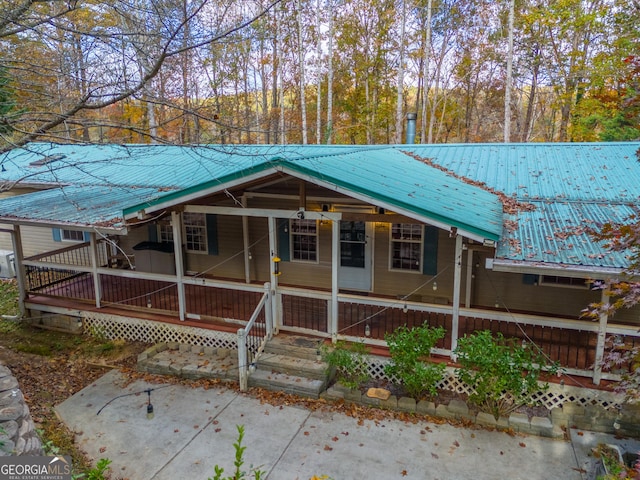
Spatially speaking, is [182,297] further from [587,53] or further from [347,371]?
[587,53]

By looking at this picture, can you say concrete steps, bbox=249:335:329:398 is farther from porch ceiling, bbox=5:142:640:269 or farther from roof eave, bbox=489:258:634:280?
roof eave, bbox=489:258:634:280

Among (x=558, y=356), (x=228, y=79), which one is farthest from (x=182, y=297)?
(x=228, y=79)

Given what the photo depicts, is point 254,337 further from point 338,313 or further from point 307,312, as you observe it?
point 338,313

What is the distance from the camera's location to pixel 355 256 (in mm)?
10609

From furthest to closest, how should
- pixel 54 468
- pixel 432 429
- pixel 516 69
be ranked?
1. pixel 516 69
2. pixel 432 429
3. pixel 54 468

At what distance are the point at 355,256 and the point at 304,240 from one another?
1.43 metres

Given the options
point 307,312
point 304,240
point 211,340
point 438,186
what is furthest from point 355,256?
point 211,340

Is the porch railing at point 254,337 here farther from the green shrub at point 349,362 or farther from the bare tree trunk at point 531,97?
the bare tree trunk at point 531,97

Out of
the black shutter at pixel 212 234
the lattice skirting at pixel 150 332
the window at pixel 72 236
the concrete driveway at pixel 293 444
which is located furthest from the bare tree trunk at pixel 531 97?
the window at pixel 72 236

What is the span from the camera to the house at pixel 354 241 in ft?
22.6

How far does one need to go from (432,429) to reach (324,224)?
18.5 feet

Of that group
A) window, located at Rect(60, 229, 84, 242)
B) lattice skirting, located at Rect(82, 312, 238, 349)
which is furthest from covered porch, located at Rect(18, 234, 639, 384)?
window, located at Rect(60, 229, 84, 242)

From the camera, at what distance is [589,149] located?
11492 millimetres

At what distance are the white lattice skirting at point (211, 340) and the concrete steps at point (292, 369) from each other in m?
0.92
